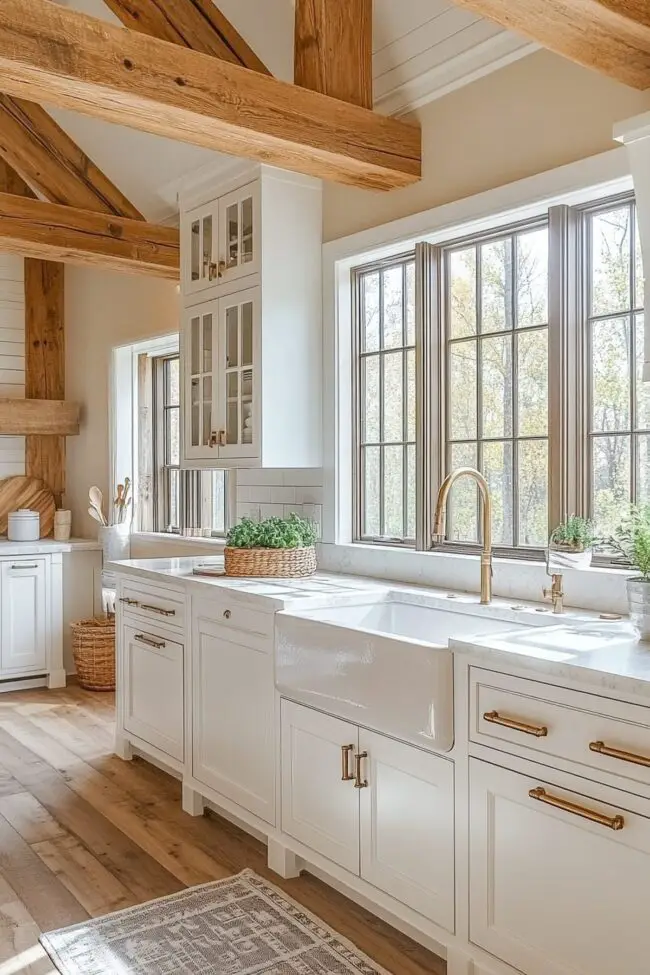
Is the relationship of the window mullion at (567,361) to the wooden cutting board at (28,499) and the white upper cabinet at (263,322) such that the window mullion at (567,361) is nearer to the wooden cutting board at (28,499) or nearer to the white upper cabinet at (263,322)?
the white upper cabinet at (263,322)

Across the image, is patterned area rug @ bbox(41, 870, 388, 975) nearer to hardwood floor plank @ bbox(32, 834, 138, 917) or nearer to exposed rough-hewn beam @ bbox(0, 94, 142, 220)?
hardwood floor plank @ bbox(32, 834, 138, 917)

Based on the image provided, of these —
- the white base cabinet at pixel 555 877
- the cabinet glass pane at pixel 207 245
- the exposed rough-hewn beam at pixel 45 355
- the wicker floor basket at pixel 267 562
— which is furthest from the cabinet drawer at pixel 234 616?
the exposed rough-hewn beam at pixel 45 355

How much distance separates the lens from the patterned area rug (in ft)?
7.95

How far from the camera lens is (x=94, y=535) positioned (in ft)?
20.2

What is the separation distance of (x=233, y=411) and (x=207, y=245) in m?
0.80

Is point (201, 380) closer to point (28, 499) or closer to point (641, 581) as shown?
point (641, 581)

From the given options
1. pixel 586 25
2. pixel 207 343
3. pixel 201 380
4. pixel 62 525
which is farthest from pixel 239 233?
pixel 62 525

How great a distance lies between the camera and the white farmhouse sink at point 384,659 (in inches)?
90.1

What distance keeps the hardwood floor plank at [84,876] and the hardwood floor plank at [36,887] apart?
0.08 feet

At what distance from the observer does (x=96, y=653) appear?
550 cm

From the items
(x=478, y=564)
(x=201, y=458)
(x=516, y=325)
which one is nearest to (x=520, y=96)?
(x=516, y=325)

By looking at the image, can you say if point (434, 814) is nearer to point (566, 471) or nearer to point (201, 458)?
point (566, 471)

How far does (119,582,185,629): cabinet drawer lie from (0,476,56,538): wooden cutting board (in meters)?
2.46

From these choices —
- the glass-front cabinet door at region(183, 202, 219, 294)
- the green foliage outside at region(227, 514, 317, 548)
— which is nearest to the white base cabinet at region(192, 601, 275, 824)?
the green foliage outside at region(227, 514, 317, 548)
